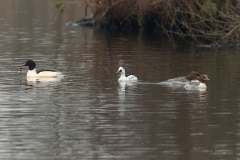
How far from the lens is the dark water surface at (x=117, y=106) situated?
17.6m

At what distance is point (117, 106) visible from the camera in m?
23.3

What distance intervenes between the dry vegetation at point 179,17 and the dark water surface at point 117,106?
1.14 metres

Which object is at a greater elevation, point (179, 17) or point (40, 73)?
point (179, 17)

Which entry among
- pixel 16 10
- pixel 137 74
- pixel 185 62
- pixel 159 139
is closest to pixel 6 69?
pixel 137 74

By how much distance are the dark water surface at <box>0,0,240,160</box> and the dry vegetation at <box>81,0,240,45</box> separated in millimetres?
1145

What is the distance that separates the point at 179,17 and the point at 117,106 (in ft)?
83.5

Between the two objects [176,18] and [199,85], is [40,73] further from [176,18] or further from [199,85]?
[176,18]

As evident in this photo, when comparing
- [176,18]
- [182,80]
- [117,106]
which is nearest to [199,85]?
[182,80]

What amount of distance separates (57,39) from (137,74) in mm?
18409

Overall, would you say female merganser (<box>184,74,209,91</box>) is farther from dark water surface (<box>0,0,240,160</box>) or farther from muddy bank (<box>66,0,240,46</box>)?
muddy bank (<box>66,0,240,46</box>)

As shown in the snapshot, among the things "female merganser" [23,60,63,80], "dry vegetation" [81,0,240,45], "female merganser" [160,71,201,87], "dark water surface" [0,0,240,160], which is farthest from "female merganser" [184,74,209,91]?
"dry vegetation" [81,0,240,45]

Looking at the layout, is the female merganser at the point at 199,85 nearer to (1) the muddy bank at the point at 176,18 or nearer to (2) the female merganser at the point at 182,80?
(2) the female merganser at the point at 182,80

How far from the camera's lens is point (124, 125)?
20281 millimetres

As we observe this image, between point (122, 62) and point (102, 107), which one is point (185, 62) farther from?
point (102, 107)
